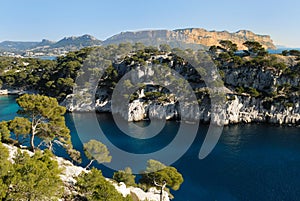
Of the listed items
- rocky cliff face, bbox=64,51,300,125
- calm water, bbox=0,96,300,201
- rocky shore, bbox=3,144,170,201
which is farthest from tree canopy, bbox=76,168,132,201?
rocky cliff face, bbox=64,51,300,125

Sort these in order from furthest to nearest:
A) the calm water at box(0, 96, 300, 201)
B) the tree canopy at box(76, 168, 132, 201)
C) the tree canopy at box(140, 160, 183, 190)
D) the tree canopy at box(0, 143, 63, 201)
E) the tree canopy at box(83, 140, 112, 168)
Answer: the calm water at box(0, 96, 300, 201), the tree canopy at box(83, 140, 112, 168), the tree canopy at box(140, 160, 183, 190), the tree canopy at box(76, 168, 132, 201), the tree canopy at box(0, 143, 63, 201)

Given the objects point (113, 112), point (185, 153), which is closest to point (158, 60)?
point (113, 112)

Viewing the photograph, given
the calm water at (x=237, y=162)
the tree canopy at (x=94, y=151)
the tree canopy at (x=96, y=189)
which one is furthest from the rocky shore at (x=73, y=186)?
A: the calm water at (x=237, y=162)

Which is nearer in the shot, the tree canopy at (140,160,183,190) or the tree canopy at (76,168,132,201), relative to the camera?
the tree canopy at (76,168,132,201)

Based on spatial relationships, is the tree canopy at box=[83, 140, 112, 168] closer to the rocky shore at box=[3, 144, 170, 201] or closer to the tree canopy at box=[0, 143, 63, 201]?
the rocky shore at box=[3, 144, 170, 201]

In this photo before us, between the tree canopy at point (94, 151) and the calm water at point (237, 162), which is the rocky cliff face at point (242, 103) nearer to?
the calm water at point (237, 162)

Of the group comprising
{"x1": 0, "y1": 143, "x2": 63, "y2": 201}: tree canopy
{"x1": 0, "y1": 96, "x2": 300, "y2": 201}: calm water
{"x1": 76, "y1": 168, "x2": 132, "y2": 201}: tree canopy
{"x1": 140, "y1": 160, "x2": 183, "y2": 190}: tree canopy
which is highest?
{"x1": 0, "y1": 143, "x2": 63, "y2": 201}: tree canopy

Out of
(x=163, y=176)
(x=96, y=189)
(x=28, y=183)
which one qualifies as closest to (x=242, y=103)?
(x=163, y=176)

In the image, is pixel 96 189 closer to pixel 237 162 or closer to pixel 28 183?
pixel 28 183

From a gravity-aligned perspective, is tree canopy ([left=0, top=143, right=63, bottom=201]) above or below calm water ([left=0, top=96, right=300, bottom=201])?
above
